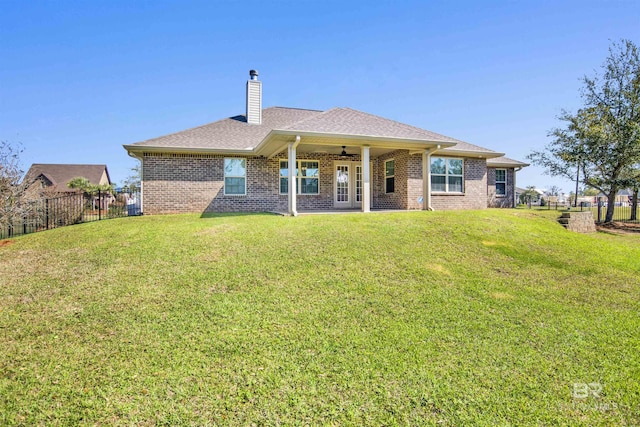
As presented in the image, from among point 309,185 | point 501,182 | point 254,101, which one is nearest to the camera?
point 309,185

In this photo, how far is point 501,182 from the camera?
65.1ft

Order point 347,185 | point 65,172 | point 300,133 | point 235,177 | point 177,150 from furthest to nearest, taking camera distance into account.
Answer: point 65,172 < point 347,185 < point 235,177 < point 177,150 < point 300,133

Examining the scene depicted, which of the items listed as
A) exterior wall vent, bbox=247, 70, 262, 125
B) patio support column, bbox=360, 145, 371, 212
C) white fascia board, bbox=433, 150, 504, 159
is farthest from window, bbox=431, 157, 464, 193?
exterior wall vent, bbox=247, 70, 262, 125

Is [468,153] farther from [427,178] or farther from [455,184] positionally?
[427,178]

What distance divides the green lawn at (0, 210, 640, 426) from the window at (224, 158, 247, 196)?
655cm

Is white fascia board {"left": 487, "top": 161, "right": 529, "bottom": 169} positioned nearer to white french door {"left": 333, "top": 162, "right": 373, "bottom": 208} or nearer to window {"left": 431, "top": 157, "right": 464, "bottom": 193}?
window {"left": 431, "top": 157, "right": 464, "bottom": 193}

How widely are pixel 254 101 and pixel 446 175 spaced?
10.5 m

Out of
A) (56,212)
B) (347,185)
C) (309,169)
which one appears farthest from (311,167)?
(56,212)

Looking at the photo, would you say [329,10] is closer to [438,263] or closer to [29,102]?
[438,263]

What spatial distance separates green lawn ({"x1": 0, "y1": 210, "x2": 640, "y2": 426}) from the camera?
2.86 meters

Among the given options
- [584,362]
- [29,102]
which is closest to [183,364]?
[584,362]

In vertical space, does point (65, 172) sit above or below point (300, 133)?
above

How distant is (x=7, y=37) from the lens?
1048 cm

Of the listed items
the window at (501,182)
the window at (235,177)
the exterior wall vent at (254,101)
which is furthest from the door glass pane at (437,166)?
the exterior wall vent at (254,101)
